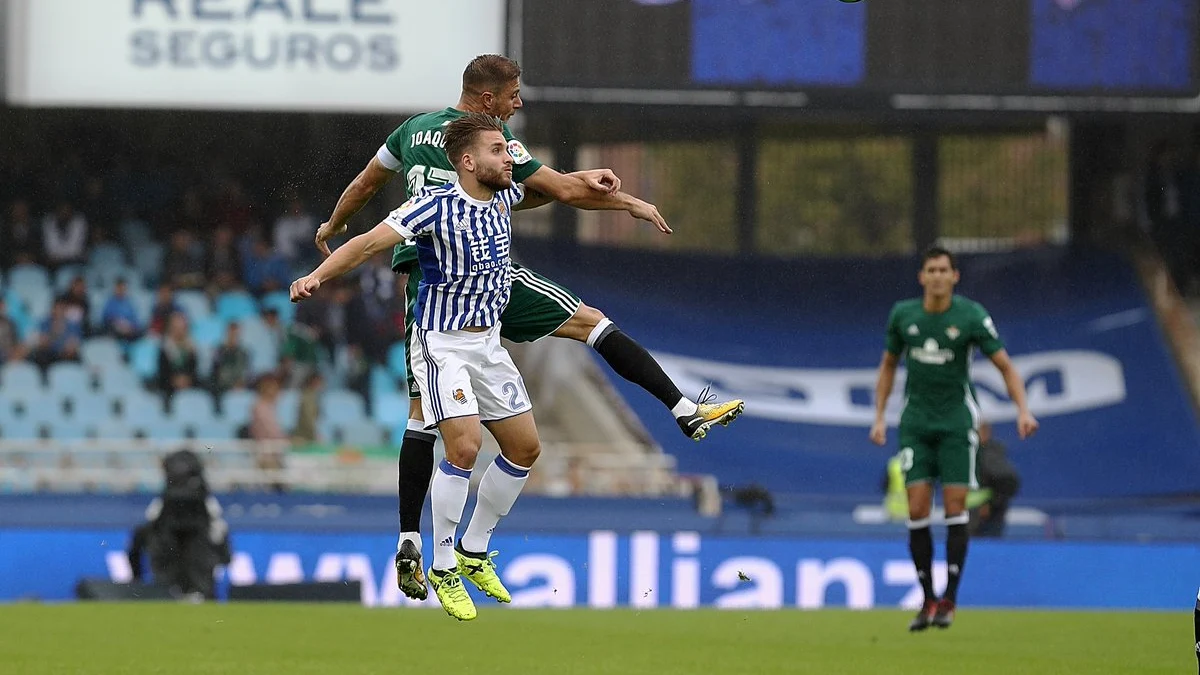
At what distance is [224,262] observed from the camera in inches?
796

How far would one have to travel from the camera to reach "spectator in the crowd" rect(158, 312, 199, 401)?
19203 mm

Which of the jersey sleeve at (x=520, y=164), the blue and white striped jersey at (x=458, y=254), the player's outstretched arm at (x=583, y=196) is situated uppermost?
the jersey sleeve at (x=520, y=164)

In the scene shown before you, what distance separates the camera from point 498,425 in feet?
27.7

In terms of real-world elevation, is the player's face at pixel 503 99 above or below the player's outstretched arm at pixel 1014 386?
above

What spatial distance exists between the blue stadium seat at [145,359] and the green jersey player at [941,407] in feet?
31.9

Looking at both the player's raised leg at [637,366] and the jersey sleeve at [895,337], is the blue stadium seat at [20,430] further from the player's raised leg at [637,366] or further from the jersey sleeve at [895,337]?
the player's raised leg at [637,366]

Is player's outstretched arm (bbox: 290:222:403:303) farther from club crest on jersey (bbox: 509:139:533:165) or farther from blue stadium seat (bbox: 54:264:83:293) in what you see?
blue stadium seat (bbox: 54:264:83:293)

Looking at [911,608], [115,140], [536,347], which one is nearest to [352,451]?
[536,347]

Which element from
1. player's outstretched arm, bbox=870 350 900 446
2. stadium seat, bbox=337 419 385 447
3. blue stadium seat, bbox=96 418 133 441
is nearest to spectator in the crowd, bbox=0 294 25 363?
blue stadium seat, bbox=96 418 133 441

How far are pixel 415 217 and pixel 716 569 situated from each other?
27.1 feet

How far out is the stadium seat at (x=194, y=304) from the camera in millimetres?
19797

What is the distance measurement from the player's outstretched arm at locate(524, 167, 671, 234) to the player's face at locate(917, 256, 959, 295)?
376cm

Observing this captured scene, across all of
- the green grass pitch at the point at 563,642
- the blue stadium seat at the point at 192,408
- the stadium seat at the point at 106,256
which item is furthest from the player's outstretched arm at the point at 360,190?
the stadium seat at the point at 106,256

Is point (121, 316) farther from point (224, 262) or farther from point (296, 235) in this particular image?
point (296, 235)
